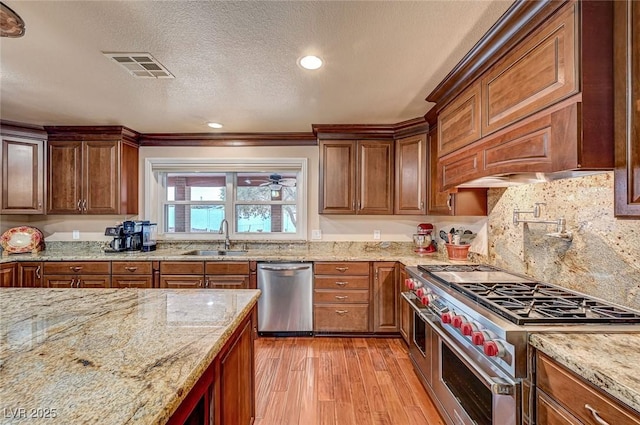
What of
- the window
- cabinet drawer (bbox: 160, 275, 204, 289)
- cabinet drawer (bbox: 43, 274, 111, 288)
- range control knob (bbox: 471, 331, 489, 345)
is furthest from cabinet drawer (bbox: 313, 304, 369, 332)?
cabinet drawer (bbox: 43, 274, 111, 288)

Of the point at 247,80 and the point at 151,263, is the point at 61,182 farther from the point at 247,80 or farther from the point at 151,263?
the point at 247,80

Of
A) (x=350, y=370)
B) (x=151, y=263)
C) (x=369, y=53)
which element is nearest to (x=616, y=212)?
(x=369, y=53)

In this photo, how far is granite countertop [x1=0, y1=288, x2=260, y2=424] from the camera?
2.28ft

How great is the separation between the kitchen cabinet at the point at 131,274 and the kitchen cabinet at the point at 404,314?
2.66 metres

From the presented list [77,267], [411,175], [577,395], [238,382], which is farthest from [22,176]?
[577,395]

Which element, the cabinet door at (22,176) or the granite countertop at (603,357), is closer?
the granite countertop at (603,357)

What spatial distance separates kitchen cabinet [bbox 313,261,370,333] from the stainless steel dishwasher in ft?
0.29

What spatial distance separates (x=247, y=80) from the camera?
7.16 ft

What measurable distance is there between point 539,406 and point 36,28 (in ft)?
9.93

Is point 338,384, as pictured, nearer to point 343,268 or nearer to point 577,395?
point 343,268

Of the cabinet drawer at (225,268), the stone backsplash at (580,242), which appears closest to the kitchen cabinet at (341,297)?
the cabinet drawer at (225,268)

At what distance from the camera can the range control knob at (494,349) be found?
1.25 meters

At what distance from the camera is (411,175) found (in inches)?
126

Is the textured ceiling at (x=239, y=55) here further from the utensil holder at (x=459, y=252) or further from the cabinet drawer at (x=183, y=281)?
the cabinet drawer at (x=183, y=281)
